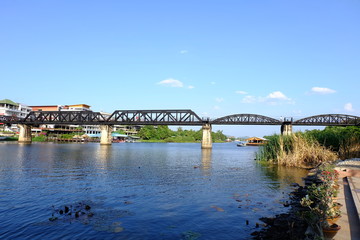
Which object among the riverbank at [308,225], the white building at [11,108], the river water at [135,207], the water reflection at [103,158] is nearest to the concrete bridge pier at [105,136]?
the water reflection at [103,158]

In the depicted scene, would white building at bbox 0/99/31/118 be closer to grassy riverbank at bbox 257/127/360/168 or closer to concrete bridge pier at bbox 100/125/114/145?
concrete bridge pier at bbox 100/125/114/145

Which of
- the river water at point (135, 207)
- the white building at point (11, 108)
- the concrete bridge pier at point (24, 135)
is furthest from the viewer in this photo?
the white building at point (11, 108)

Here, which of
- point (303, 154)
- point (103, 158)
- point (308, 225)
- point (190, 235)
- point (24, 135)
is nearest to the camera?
point (308, 225)

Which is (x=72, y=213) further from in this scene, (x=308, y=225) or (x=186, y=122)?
(x=186, y=122)

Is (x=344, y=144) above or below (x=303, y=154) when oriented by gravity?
above

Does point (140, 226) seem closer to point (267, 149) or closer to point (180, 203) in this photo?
point (180, 203)

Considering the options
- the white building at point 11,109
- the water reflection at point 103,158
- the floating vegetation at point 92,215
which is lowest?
the water reflection at point 103,158

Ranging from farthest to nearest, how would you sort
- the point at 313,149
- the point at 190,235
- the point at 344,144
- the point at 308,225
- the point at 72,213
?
the point at 344,144, the point at 313,149, the point at 72,213, the point at 190,235, the point at 308,225

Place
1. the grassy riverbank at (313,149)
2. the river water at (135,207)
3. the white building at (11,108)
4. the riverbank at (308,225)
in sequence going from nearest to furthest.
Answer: the riverbank at (308,225) → the river water at (135,207) → the grassy riverbank at (313,149) → the white building at (11,108)

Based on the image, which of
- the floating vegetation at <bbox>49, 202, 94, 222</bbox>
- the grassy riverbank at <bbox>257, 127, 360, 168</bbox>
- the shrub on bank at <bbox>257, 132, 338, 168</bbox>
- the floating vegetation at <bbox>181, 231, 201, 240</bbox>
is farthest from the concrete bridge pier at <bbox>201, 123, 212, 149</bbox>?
the floating vegetation at <bbox>181, 231, 201, 240</bbox>

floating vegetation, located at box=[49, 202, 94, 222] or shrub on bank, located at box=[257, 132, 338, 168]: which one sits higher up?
shrub on bank, located at box=[257, 132, 338, 168]

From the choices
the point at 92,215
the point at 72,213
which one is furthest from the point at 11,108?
the point at 92,215

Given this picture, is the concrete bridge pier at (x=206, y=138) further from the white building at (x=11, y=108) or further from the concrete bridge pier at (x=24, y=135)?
the white building at (x=11, y=108)

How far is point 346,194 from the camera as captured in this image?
16.5 metres
